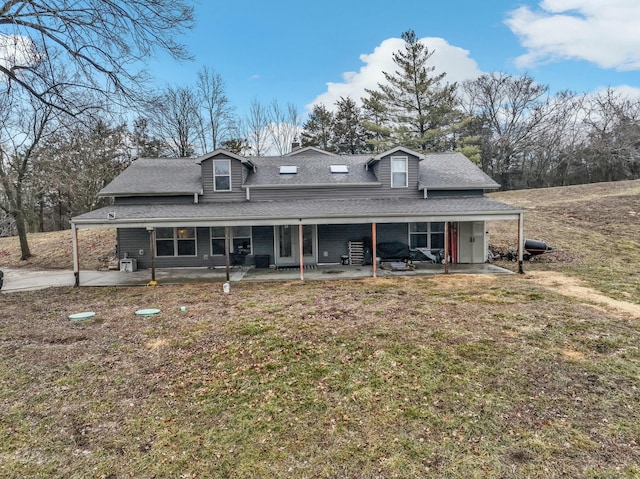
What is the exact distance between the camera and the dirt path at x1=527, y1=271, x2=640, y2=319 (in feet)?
24.9

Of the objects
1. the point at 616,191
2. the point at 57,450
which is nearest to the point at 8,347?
the point at 57,450

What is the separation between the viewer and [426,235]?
47.6 feet

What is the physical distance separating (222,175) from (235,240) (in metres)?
2.62

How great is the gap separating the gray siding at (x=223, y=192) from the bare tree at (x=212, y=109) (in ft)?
49.1

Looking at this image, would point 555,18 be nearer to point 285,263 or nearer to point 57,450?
point 285,263

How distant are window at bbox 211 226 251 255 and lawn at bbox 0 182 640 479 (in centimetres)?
590

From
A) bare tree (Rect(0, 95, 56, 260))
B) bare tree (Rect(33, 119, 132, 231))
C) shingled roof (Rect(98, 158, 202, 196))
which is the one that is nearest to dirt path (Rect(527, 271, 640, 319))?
shingled roof (Rect(98, 158, 202, 196))

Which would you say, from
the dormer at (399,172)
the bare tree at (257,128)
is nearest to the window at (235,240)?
the dormer at (399,172)

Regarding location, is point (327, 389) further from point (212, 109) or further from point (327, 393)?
point (212, 109)

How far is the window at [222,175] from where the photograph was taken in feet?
46.3

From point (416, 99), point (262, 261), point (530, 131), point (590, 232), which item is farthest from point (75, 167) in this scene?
point (530, 131)

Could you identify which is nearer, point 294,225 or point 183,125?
point 294,225

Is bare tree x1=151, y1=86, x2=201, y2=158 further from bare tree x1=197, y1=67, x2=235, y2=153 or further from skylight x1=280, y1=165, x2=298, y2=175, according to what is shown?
skylight x1=280, y1=165, x2=298, y2=175

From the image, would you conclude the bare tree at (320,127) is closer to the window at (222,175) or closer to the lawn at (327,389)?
the window at (222,175)
